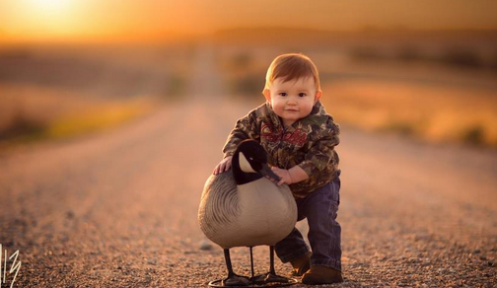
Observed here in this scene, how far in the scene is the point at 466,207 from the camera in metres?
6.94

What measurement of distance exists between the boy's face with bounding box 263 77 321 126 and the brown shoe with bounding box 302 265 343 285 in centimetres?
106

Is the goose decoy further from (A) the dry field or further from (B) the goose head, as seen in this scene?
(A) the dry field

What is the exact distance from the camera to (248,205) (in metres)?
3.03

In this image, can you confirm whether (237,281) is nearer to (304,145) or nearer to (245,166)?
(245,166)

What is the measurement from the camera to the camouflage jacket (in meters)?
3.38

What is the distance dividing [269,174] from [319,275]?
0.85m

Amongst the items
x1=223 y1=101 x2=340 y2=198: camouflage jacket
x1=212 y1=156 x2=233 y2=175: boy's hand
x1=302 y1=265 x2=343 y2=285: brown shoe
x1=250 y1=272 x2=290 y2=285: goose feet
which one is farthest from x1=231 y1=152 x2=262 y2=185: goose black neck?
x1=302 y1=265 x2=343 y2=285: brown shoe

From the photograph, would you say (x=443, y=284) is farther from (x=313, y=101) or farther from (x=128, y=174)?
(x=128, y=174)

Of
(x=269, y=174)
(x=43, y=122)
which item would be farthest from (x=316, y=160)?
(x=43, y=122)

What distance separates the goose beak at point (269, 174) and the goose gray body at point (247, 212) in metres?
0.03

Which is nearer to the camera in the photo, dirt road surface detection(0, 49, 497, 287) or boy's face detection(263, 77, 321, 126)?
boy's face detection(263, 77, 321, 126)

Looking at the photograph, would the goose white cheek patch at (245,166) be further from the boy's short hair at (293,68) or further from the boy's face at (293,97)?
the boy's short hair at (293,68)

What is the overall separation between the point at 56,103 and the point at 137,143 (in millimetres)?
16007

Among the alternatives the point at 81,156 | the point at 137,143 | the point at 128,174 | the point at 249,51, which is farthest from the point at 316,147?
the point at 249,51
